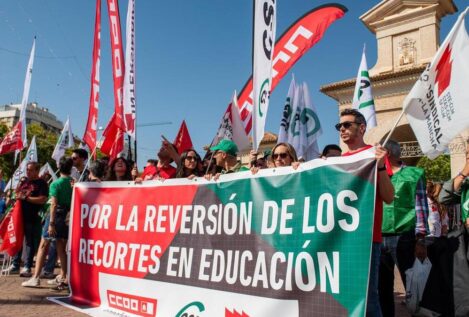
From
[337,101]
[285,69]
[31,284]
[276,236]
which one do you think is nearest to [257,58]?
[285,69]

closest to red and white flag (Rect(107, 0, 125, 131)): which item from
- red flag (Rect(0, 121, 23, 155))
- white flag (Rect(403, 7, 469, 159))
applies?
white flag (Rect(403, 7, 469, 159))

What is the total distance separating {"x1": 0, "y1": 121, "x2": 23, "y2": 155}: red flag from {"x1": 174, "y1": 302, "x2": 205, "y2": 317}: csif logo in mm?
9055

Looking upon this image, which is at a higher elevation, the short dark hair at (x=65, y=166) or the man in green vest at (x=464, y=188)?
the short dark hair at (x=65, y=166)

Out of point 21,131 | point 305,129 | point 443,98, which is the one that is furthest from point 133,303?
point 21,131

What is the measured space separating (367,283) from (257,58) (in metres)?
2.74

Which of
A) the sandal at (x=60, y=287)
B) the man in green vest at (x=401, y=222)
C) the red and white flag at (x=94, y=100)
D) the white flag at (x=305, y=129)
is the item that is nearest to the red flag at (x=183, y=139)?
the red and white flag at (x=94, y=100)

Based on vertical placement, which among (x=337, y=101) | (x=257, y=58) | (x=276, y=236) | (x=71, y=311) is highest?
(x=337, y=101)

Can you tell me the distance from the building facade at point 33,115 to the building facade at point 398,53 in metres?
81.5

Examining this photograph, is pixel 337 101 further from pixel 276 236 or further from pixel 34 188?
pixel 276 236

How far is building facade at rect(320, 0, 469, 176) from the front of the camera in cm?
2608

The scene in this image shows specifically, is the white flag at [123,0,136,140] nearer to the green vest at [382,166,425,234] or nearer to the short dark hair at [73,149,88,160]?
the short dark hair at [73,149,88,160]

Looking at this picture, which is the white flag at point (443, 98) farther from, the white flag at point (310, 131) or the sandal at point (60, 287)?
the sandal at point (60, 287)

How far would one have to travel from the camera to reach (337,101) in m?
29.8

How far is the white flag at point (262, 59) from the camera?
4.35m
